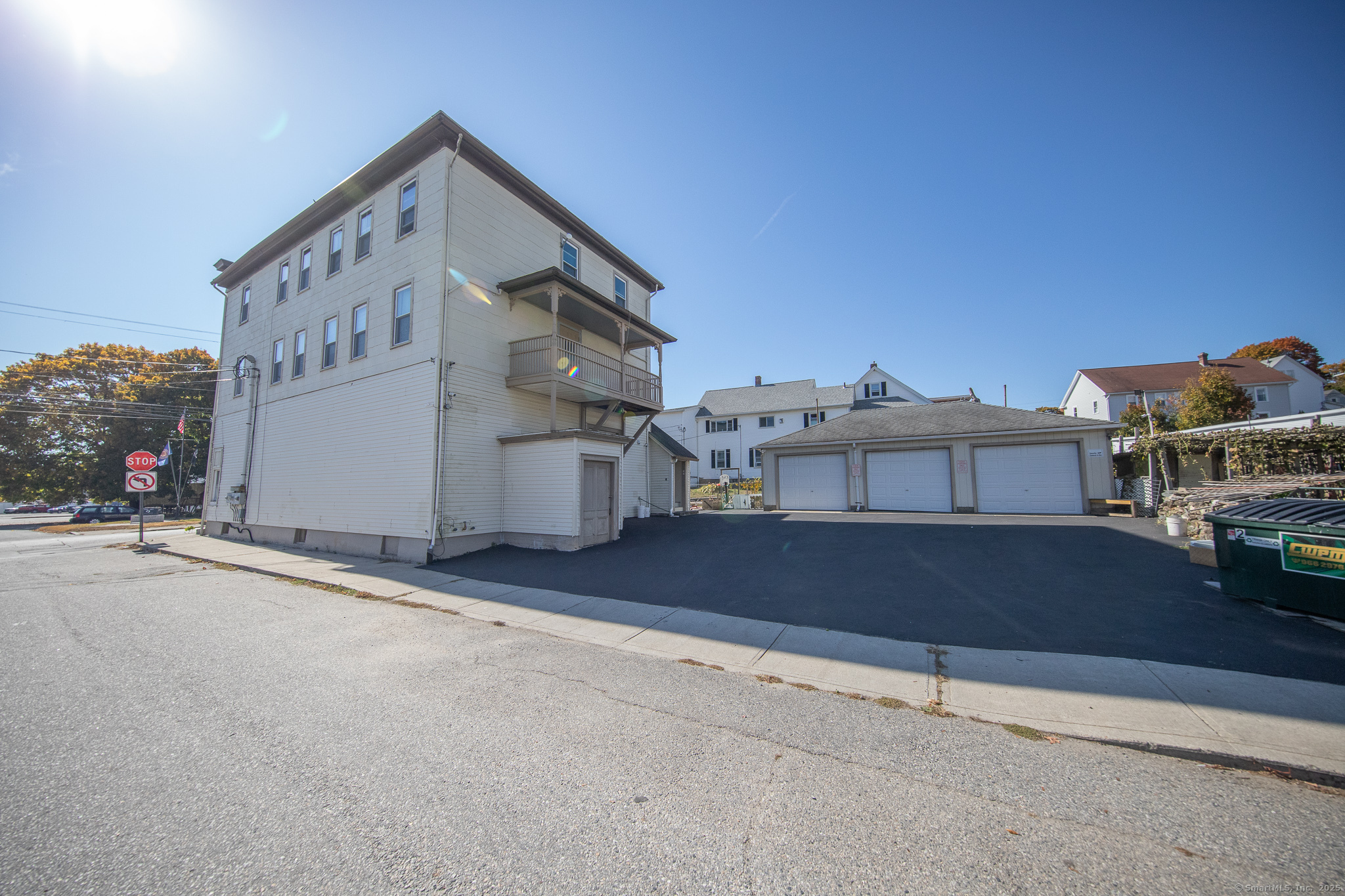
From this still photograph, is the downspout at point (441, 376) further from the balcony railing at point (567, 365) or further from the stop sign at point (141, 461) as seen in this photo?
the stop sign at point (141, 461)

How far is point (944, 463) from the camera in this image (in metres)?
18.1

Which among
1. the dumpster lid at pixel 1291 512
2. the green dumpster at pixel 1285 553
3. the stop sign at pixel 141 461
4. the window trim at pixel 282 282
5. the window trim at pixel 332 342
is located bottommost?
the green dumpster at pixel 1285 553

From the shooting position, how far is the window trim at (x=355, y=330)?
13758 millimetres

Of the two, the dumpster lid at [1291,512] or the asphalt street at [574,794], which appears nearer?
the asphalt street at [574,794]

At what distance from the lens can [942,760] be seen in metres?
3.25

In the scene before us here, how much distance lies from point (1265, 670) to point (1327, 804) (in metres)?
2.46

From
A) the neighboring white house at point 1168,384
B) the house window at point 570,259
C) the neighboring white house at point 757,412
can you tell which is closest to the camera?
the house window at point 570,259

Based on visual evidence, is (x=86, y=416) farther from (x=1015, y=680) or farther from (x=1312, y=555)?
(x=1312, y=555)

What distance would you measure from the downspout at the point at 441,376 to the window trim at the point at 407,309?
129cm

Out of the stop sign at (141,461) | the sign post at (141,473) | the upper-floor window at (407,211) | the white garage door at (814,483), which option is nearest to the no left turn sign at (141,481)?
the sign post at (141,473)

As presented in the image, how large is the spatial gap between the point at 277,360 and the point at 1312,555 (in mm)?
24354

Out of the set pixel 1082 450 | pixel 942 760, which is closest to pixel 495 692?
pixel 942 760

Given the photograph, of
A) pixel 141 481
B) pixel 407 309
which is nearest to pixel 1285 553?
pixel 407 309

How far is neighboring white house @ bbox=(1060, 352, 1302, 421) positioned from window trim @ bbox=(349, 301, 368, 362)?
40.7m
